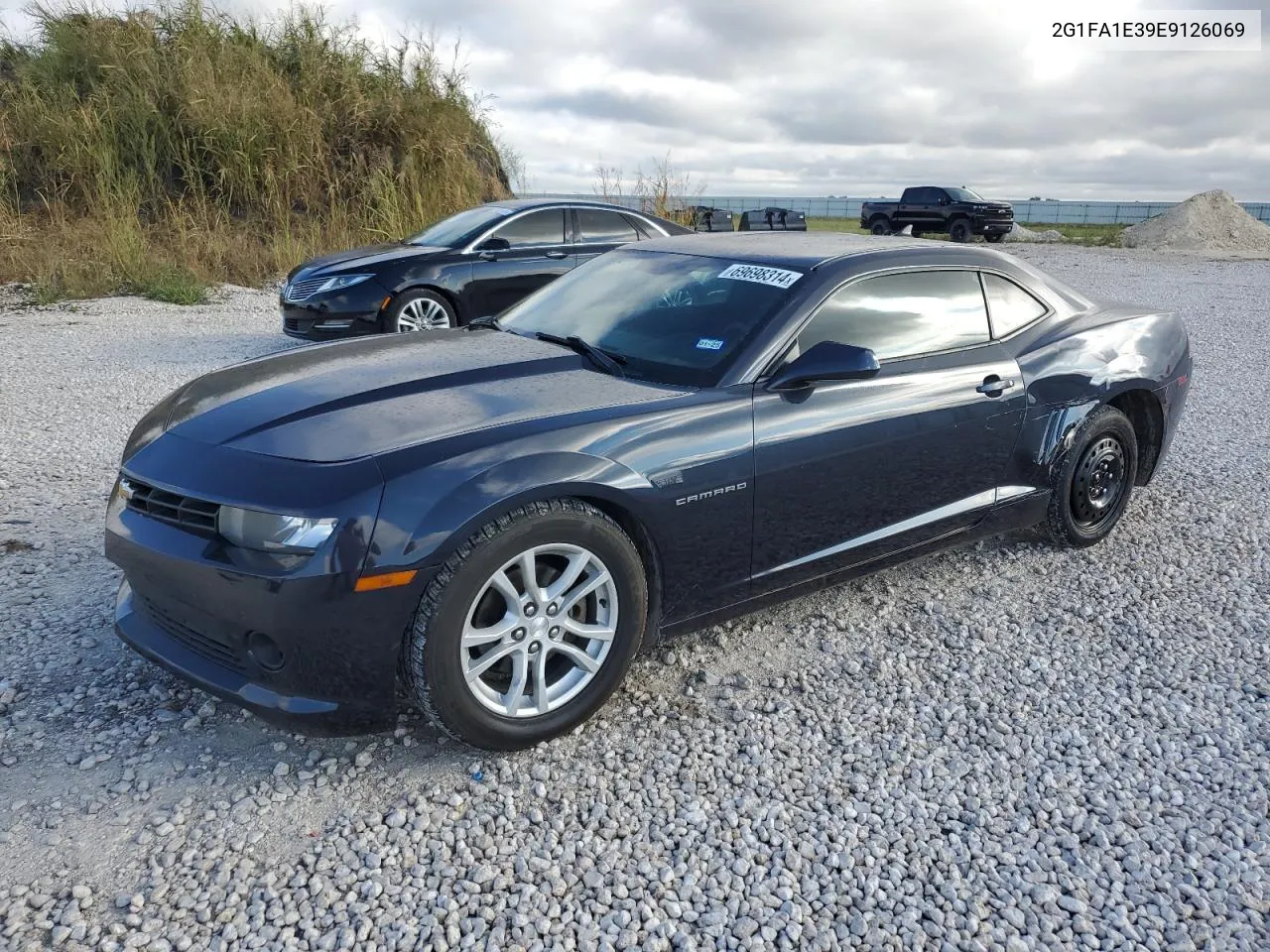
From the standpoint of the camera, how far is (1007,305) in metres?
4.22

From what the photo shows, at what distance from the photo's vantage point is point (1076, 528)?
4535 mm

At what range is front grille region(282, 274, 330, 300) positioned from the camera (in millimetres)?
8555

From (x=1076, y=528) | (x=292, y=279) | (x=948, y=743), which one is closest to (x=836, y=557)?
(x=948, y=743)

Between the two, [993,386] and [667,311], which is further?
[993,386]

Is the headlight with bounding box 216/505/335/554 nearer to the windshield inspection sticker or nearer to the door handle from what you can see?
the windshield inspection sticker

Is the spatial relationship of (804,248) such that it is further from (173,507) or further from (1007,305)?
(173,507)

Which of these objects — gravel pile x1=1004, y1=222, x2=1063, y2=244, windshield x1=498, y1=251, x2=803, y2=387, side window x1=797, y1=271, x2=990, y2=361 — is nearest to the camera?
windshield x1=498, y1=251, x2=803, y2=387

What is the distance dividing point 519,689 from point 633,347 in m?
1.37

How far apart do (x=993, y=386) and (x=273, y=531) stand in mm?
2825

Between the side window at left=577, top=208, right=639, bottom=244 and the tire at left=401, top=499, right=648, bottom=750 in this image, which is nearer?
the tire at left=401, top=499, right=648, bottom=750

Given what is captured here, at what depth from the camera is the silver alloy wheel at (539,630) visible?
276cm

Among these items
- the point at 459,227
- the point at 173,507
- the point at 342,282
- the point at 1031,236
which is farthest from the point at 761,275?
the point at 1031,236

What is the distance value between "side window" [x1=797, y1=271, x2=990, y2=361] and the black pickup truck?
2556cm

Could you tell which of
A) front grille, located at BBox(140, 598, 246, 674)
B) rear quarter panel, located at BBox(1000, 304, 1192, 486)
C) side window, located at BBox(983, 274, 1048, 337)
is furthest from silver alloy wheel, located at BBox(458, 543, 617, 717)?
side window, located at BBox(983, 274, 1048, 337)
